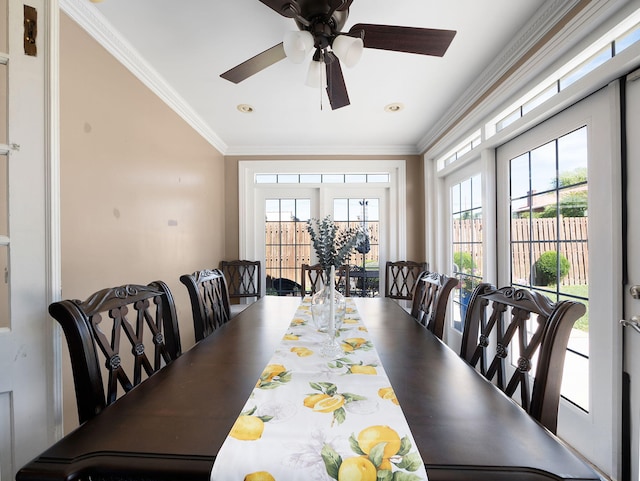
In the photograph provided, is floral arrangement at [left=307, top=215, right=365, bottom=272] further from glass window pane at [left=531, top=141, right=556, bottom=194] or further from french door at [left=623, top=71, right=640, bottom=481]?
glass window pane at [left=531, top=141, right=556, bottom=194]

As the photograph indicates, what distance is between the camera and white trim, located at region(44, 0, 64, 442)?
1.02 meters

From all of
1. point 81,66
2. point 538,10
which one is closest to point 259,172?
point 81,66

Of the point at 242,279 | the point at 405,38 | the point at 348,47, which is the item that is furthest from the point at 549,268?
the point at 242,279

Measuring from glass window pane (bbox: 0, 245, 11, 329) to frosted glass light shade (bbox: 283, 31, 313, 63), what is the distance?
132 centimetres

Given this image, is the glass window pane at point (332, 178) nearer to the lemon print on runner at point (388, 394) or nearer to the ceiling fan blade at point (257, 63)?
the ceiling fan blade at point (257, 63)

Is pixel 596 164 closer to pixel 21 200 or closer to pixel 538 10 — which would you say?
pixel 538 10

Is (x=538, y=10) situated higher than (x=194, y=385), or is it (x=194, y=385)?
(x=538, y=10)

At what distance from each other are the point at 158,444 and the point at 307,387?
38 centimetres

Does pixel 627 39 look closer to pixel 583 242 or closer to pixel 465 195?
pixel 583 242

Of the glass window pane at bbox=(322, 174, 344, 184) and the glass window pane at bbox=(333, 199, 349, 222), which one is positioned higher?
the glass window pane at bbox=(322, 174, 344, 184)

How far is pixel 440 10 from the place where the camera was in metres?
1.47

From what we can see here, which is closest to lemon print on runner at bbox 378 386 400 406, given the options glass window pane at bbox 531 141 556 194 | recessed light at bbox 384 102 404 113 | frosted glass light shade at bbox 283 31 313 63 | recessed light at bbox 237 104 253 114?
frosted glass light shade at bbox 283 31 313 63

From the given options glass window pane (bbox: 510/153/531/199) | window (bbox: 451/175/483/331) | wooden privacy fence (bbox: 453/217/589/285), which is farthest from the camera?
window (bbox: 451/175/483/331)

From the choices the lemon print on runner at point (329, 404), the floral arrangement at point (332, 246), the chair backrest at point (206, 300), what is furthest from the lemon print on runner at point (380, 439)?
the chair backrest at point (206, 300)
